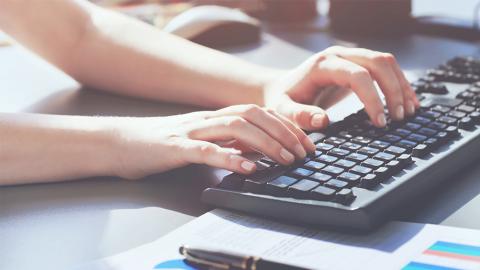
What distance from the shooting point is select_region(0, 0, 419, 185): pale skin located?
655 millimetres

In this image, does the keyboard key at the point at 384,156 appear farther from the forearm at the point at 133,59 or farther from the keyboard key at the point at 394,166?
the forearm at the point at 133,59

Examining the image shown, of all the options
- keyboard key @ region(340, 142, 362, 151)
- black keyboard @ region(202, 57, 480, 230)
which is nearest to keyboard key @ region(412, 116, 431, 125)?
black keyboard @ region(202, 57, 480, 230)

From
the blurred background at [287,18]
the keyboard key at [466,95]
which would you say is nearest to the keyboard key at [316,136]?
the keyboard key at [466,95]

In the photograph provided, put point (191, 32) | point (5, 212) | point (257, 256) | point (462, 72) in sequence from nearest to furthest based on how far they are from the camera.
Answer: point (257, 256)
point (5, 212)
point (462, 72)
point (191, 32)

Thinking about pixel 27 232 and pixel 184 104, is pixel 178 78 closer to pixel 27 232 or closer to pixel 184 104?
pixel 184 104

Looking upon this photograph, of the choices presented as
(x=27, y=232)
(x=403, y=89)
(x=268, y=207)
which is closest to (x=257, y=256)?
(x=268, y=207)

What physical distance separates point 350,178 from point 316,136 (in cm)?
13

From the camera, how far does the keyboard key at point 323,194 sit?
55cm

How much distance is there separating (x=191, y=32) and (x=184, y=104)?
0.31m

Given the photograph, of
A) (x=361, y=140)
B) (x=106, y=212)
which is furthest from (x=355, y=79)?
(x=106, y=212)

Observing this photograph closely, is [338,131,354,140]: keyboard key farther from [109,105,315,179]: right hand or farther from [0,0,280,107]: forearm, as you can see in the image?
[0,0,280,107]: forearm

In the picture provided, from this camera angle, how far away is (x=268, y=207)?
0.56 meters

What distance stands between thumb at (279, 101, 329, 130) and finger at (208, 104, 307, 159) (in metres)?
0.08

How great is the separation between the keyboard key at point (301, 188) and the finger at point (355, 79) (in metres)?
0.18
